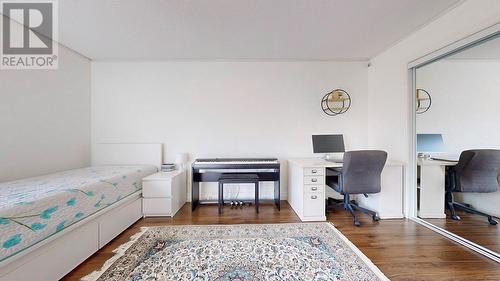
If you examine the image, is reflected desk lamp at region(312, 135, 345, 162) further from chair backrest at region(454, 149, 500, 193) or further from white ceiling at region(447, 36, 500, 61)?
white ceiling at region(447, 36, 500, 61)

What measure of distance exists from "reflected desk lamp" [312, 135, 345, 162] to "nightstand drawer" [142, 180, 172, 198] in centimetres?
226

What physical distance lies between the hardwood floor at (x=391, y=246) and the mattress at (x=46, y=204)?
0.45 metres

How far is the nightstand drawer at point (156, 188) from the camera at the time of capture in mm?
2613

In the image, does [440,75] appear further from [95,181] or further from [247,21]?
[95,181]

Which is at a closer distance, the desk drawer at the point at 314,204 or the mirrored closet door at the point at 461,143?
the mirrored closet door at the point at 461,143

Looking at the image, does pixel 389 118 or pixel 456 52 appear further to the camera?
pixel 389 118

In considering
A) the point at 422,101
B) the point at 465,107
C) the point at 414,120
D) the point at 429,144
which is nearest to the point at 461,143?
the point at 429,144

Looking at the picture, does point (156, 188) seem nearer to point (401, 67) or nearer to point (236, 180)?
point (236, 180)

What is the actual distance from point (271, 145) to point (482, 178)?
252cm

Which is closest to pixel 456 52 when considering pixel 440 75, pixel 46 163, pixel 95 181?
pixel 440 75

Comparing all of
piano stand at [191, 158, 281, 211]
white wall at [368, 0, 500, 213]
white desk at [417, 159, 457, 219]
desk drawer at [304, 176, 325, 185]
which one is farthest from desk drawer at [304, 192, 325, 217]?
white desk at [417, 159, 457, 219]

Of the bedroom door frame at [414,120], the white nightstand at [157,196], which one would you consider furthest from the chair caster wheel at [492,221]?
the white nightstand at [157,196]

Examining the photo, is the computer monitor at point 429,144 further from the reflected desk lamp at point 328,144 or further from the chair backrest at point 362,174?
the reflected desk lamp at point 328,144

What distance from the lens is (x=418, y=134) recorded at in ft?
8.43
